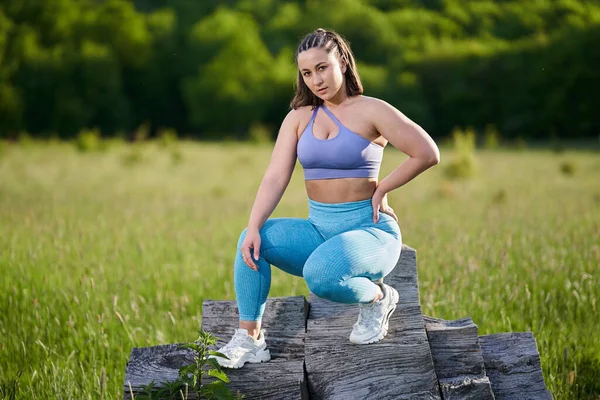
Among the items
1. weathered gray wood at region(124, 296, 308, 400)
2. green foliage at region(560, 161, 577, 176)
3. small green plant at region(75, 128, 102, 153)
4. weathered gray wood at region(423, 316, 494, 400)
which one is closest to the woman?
weathered gray wood at region(124, 296, 308, 400)

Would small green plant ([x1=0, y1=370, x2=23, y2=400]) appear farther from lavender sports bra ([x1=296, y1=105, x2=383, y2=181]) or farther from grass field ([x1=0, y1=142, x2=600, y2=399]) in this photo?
lavender sports bra ([x1=296, y1=105, x2=383, y2=181])

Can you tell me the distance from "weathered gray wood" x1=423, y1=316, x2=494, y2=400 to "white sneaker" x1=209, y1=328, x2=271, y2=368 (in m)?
0.84

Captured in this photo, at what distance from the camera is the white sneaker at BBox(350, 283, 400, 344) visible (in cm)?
329

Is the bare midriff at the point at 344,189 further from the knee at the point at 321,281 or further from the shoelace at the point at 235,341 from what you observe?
the shoelace at the point at 235,341

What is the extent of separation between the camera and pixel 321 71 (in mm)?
3400

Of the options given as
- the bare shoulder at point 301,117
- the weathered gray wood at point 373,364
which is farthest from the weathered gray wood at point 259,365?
the bare shoulder at point 301,117

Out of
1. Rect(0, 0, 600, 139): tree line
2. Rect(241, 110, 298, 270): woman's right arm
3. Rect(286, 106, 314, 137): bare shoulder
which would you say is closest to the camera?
Rect(241, 110, 298, 270): woman's right arm

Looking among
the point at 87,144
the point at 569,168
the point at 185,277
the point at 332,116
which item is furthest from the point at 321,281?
the point at 87,144

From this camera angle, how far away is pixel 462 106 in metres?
46.6

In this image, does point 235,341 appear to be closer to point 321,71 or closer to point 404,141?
point 404,141

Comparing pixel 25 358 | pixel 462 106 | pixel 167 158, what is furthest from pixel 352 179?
pixel 462 106

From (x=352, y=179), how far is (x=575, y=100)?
32028mm

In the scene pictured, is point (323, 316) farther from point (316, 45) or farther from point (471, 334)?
point (316, 45)

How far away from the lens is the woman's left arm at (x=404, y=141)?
3.31 meters
